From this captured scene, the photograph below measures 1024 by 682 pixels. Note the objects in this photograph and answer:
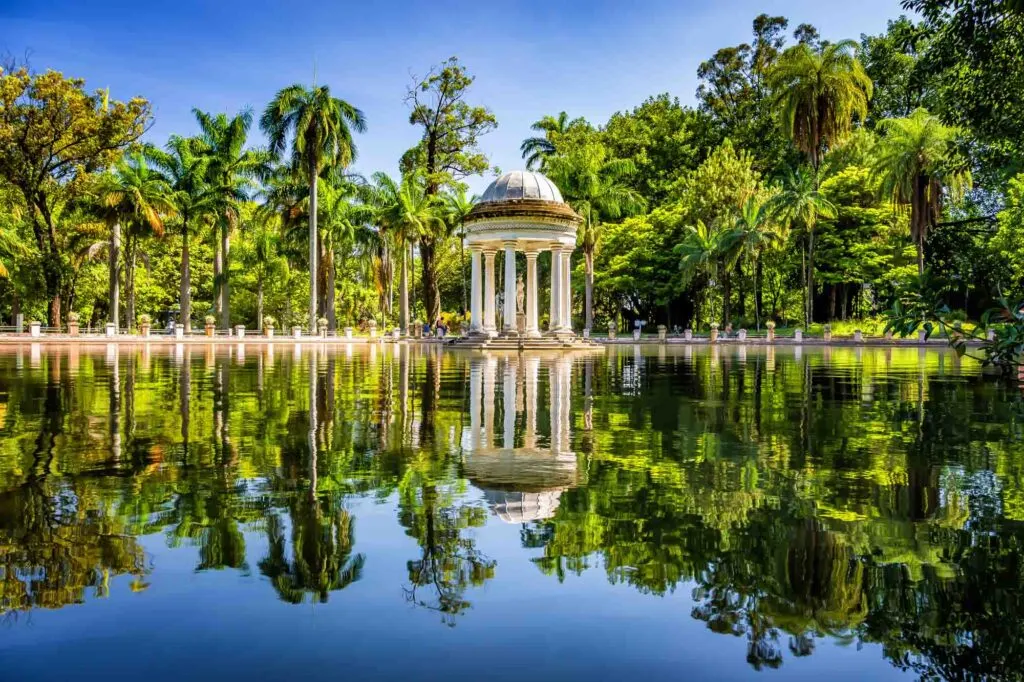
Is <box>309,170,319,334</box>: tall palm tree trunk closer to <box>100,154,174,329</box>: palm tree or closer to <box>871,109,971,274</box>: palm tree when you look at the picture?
<box>100,154,174,329</box>: palm tree

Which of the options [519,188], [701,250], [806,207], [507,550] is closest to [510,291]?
[519,188]

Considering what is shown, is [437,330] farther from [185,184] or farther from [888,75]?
[888,75]

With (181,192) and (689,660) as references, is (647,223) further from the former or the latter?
(689,660)

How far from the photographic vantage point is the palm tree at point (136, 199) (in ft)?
171

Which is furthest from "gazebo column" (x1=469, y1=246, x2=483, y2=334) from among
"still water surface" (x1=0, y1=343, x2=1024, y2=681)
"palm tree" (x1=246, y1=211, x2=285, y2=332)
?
"still water surface" (x1=0, y1=343, x2=1024, y2=681)

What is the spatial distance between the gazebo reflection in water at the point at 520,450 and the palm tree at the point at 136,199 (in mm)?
43329

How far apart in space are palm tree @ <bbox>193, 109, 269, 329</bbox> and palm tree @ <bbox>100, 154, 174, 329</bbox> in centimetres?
332

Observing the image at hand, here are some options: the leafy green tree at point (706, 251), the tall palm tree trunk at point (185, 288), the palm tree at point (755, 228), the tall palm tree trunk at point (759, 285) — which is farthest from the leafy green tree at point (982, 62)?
the tall palm tree trunk at point (185, 288)

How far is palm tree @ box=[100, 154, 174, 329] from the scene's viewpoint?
5212cm

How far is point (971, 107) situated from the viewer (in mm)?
16453

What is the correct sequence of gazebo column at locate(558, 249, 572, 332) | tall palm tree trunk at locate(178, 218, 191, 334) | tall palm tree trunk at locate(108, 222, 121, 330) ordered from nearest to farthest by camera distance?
1. gazebo column at locate(558, 249, 572, 332)
2. tall palm tree trunk at locate(108, 222, 121, 330)
3. tall palm tree trunk at locate(178, 218, 191, 334)

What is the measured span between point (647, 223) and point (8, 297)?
5004 cm

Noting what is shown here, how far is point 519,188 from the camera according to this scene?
43.4m

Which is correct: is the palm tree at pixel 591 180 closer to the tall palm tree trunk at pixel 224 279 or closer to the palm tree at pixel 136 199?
the tall palm tree trunk at pixel 224 279
